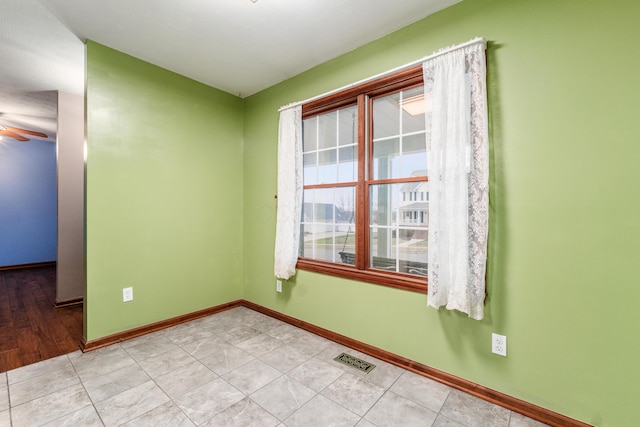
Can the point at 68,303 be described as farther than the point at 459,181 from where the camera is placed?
Yes

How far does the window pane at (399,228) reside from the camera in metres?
2.12

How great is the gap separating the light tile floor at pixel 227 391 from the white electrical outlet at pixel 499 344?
1.06 ft

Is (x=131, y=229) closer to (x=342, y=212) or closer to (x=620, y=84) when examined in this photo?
(x=342, y=212)

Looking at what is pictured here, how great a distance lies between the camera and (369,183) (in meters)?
2.36

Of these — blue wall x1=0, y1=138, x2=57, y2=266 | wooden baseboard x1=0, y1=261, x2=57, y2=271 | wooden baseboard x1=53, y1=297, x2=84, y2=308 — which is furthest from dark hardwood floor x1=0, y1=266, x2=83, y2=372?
blue wall x1=0, y1=138, x2=57, y2=266

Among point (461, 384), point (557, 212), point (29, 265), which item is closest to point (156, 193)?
point (461, 384)

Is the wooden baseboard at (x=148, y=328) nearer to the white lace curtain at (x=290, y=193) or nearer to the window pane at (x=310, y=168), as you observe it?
the white lace curtain at (x=290, y=193)

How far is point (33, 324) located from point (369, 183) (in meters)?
3.67

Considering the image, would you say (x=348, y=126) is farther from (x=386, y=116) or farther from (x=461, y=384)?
(x=461, y=384)

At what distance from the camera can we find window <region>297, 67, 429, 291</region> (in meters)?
2.14

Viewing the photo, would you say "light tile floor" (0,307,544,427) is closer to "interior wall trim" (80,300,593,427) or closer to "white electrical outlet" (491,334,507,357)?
"interior wall trim" (80,300,593,427)

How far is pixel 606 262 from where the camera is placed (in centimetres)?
143

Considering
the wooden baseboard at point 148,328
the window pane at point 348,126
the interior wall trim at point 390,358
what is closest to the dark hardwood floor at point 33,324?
the wooden baseboard at point 148,328

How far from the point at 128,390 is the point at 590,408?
2696 mm
